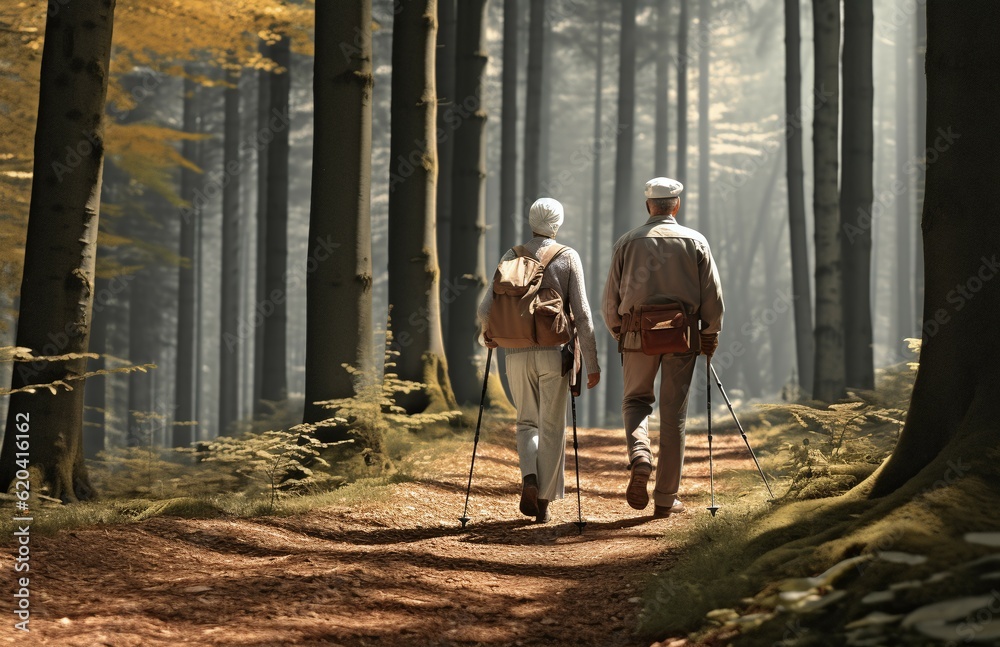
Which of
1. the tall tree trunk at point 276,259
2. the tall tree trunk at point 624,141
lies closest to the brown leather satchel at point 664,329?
the tall tree trunk at point 276,259

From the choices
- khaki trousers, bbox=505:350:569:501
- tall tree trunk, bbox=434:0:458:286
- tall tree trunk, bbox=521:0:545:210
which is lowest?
khaki trousers, bbox=505:350:569:501

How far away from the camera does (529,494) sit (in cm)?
680

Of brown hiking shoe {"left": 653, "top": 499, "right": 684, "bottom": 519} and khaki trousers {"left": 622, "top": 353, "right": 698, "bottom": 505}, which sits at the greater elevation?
khaki trousers {"left": 622, "top": 353, "right": 698, "bottom": 505}

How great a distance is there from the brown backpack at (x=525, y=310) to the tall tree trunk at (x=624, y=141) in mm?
17744

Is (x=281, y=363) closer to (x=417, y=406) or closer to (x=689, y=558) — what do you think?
(x=417, y=406)

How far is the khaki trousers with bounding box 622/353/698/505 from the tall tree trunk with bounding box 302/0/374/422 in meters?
2.68

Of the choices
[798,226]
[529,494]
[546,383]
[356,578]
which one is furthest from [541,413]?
[798,226]

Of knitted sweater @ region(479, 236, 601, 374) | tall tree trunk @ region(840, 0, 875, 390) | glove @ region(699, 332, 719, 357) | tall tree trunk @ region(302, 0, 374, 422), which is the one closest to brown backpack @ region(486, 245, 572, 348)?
knitted sweater @ region(479, 236, 601, 374)

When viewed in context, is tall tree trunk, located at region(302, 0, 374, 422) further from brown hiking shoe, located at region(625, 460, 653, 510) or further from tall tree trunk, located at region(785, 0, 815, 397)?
tall tree trunk, located at region(785, 0, 815, 397)

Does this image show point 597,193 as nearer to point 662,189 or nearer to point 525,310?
point 662,189

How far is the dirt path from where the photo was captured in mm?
4098

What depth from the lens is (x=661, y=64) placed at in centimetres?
3319

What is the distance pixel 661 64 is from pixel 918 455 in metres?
30.6

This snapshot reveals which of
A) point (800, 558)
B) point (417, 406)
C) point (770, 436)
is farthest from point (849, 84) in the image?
point (800, 558)
